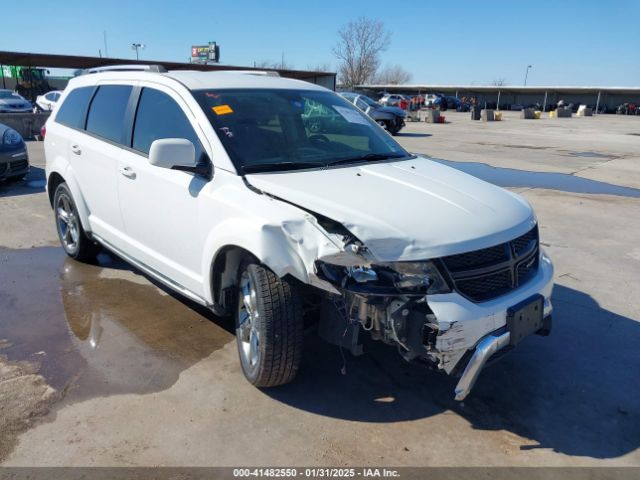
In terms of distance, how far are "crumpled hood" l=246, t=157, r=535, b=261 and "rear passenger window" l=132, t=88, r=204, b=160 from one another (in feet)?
2.60

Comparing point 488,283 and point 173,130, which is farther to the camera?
point 173,130

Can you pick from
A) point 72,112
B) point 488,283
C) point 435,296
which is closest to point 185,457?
point 435,296

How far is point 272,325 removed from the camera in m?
2.93

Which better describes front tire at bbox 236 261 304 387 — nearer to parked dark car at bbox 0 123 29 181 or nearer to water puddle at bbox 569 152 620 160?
parked dark car at bbox 0 123 29 181

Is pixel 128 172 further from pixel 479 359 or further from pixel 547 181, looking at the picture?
pixel 547 181

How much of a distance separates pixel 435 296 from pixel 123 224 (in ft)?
9.10

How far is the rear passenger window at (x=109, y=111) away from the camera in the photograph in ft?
14.5

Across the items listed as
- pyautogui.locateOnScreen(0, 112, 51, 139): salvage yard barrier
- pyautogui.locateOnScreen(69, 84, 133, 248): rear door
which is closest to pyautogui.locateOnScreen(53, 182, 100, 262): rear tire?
pyautogui.locateOnScreen(69, 84, 133, 248): rear door

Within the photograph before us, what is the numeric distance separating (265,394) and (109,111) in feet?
9.49

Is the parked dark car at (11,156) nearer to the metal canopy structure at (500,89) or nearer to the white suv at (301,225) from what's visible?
the white suv at (301,225)

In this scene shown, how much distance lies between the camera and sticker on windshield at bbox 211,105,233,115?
143 inches

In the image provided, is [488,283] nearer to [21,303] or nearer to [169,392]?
[169,392]

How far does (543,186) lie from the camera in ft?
33.8

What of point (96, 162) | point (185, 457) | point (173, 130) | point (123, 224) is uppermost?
point (173, 130)
